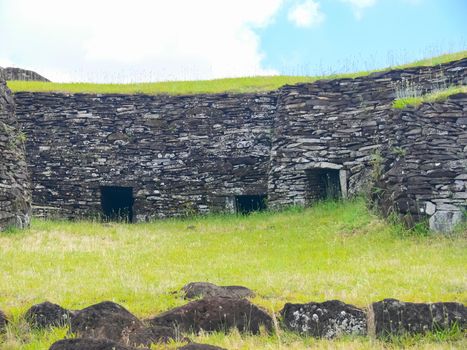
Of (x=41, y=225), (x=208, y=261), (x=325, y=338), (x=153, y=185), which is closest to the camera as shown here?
(x=325, y=338)

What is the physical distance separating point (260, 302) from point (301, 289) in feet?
2.74

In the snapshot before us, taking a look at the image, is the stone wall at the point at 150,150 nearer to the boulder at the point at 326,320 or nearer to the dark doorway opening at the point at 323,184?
the dark doorway opening at the point at 323,184

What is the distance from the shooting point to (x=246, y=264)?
8.81m

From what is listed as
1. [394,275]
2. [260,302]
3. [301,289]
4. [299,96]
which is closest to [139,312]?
[260,302]

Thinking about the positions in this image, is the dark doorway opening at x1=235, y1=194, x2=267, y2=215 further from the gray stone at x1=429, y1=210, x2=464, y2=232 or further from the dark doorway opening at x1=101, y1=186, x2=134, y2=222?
the gray stone at x1=429, y1=210, x2=464, y2=232

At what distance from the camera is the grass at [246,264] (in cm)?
582

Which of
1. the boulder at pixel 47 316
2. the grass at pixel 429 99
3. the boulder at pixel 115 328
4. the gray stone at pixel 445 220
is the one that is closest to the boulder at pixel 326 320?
the boulder at pixel 115 328

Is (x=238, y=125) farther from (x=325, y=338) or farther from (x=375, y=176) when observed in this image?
(x=325, y=338)

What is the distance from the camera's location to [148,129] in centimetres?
1683

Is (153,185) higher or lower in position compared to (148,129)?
lower

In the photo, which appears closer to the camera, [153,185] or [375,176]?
[375,176]

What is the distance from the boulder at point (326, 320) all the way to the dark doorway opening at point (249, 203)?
35.2 ft

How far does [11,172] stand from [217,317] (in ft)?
31.9

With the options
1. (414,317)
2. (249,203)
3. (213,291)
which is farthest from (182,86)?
(414,317)
